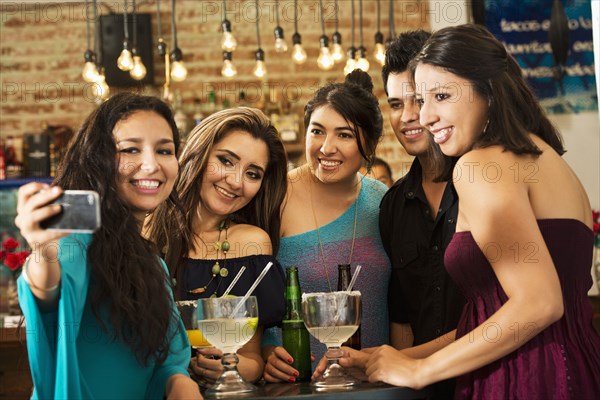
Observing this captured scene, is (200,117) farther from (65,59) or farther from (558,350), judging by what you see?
(558,350)

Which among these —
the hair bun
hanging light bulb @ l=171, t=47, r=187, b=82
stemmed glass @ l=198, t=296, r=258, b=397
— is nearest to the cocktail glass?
stemmed glass @ l=198, t=296, r=258, b=397

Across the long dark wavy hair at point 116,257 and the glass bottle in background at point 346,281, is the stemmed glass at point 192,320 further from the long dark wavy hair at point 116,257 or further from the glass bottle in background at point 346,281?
the glass bottle in background at point 346,281

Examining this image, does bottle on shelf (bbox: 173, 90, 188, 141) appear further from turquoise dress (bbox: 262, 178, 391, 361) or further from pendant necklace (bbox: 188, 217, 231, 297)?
pendant necklace (bbox: 188, 217, 231, 297)

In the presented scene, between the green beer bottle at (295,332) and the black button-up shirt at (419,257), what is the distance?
1.38 ft

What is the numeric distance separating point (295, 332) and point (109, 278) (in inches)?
24.6

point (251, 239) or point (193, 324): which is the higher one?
point (251, 239)

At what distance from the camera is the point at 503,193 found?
1.73m

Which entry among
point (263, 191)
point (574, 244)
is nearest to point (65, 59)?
point (263, 191)

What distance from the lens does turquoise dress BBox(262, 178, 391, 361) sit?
258cm

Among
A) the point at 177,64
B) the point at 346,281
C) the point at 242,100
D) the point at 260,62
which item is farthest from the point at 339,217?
the point at 242,100

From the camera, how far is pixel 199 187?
2363 millimetres

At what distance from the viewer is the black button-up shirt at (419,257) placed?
7.66 ft

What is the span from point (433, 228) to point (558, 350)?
2.25 ft

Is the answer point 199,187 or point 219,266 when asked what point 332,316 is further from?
point 199,187
